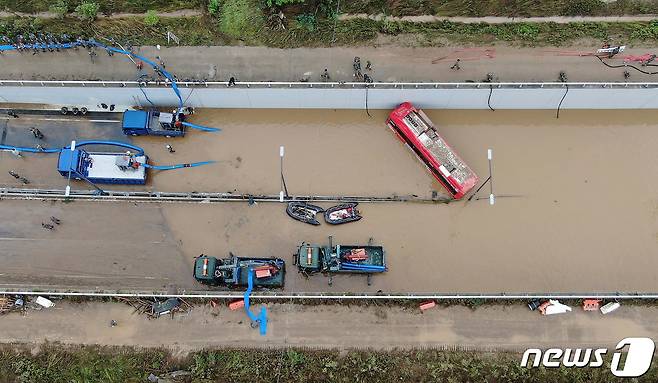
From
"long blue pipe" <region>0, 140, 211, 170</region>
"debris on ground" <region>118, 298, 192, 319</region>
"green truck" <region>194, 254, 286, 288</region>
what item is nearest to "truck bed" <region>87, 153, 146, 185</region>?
"long blue pipe" <region>0, 140, 211, 170</region>

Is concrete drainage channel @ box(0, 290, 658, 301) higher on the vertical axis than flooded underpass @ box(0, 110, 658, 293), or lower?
lower

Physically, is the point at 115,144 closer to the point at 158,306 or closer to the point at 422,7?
the point at 158,306

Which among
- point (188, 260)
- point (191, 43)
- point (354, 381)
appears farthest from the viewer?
point (191, 43)

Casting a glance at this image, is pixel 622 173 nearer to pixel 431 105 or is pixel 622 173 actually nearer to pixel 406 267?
pixel 431 105

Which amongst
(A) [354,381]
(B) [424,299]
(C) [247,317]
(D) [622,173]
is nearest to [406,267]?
(B) [424,299]

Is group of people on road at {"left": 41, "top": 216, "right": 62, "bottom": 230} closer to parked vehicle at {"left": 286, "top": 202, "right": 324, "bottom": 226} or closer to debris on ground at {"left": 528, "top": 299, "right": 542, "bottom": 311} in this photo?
parked vehicle at {"left": 286, "top": 202, "right": 324, "bottom": 226}

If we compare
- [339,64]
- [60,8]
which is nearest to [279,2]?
[339,64]
